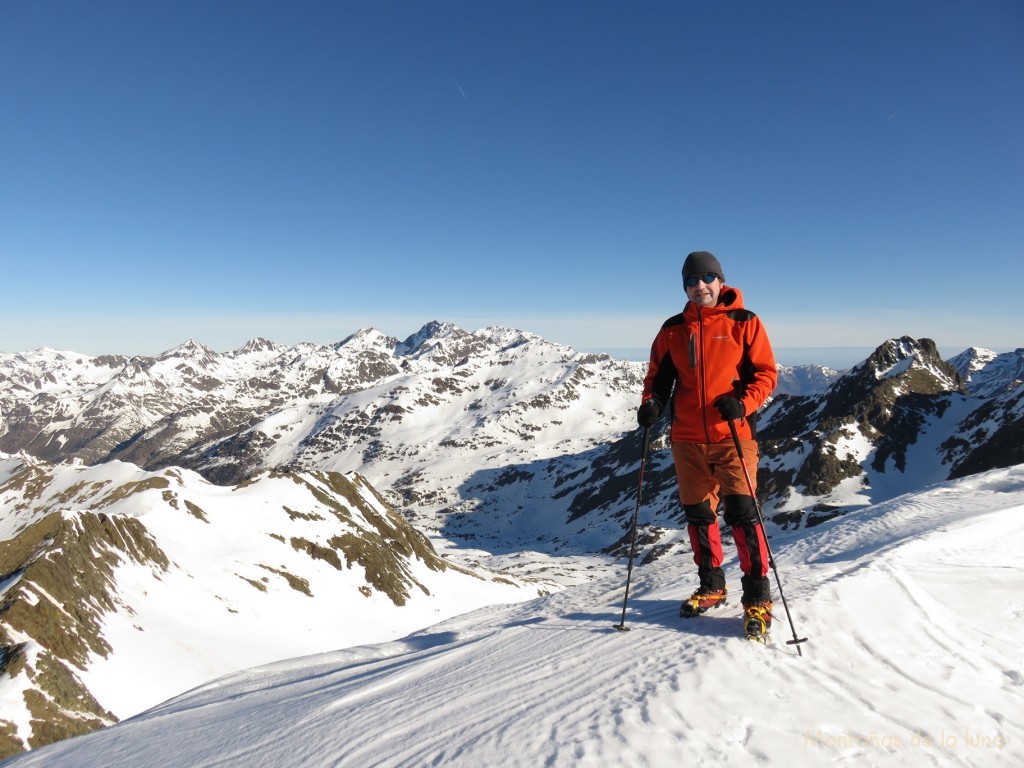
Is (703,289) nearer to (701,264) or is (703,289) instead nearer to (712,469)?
(701,264)

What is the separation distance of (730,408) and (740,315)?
1.39 metres

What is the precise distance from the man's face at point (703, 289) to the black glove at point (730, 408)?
4.59ft

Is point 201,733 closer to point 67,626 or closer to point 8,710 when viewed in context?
point 8,710

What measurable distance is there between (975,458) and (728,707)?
6677 inches

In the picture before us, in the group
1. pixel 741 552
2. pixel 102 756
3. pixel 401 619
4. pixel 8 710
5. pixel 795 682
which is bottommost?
pixel 401 619

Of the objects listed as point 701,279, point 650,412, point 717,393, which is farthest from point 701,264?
point 650,412

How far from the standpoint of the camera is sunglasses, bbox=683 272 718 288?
6898 mm

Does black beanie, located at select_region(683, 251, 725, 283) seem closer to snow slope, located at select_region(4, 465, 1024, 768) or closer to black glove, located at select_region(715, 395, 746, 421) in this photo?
black glove, located at select_region(715, 395, 746, 421)

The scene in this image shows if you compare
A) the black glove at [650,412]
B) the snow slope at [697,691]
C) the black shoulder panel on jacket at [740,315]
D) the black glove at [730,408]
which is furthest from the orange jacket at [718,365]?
the snow slope at [697,691]

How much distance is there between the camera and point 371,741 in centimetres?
497

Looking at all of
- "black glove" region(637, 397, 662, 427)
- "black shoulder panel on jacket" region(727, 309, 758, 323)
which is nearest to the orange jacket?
"black shoulder panel on jacket" region(727, 309, 758, 323)

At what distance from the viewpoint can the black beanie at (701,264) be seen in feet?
22.7

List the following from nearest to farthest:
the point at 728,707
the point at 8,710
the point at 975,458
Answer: the point at 728,707, the point at 8,710, the point at 975,458

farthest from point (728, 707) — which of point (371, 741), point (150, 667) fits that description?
point (150, 667)
